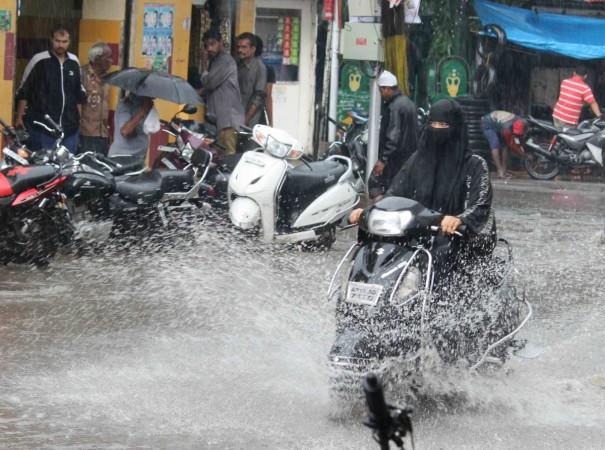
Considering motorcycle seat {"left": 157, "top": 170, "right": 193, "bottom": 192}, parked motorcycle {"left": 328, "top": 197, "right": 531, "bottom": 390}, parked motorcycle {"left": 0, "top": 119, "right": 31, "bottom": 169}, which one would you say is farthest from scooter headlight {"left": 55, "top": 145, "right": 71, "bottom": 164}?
parked motorcycle {"left": 328, "top": 197, "right": 531, "bottom": 390}

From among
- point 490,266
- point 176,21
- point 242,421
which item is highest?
point 176,21

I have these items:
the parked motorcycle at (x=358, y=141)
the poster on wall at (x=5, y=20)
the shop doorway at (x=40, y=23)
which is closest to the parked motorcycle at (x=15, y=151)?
the poster on wall at (x=5, y=20)

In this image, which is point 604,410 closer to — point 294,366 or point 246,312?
point 294,366

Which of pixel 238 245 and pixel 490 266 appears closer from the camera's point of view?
pixel 490 266

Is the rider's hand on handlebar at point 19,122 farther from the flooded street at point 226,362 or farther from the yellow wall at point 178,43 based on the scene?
the yellow wall at point 178,43

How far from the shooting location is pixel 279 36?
1988 cm

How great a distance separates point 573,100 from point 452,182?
14469 millimetres

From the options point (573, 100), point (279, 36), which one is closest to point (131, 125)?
point (279, 36)

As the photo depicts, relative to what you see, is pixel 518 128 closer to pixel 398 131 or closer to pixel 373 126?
pixel 373 126

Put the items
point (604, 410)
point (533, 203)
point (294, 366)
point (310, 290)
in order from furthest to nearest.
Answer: point (533, 203) < point (310, 290) < point (294, 366) < point (604, 410)

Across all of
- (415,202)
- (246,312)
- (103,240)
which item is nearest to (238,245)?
(103,240)

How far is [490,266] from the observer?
667cm

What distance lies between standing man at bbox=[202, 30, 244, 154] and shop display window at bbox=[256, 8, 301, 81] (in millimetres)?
5407

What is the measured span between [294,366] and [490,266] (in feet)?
3.81
